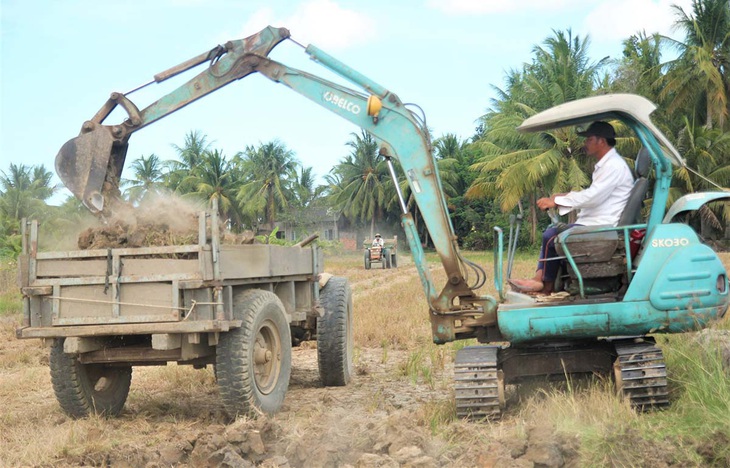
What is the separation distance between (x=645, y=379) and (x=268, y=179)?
57085 millimetres

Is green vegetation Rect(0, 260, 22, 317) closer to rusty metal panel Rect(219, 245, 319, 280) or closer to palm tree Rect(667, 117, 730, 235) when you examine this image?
rusty metal panel Rect(219, 245, 319, 280)

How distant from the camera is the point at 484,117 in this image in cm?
5641

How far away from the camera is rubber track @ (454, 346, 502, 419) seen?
20.5 ft

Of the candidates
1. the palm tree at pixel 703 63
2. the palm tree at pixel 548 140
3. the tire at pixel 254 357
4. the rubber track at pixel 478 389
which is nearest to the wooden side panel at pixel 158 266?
the tire at pixel 254 357

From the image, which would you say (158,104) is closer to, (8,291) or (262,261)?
(262,261)

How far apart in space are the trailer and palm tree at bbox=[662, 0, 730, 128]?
3333cm

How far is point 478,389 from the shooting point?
6285mm

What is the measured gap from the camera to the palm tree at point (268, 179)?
201 feet

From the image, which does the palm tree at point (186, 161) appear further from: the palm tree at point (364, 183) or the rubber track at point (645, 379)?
the rubber track at point (645, 379)

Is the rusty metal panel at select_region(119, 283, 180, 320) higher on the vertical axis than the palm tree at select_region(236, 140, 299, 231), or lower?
lower

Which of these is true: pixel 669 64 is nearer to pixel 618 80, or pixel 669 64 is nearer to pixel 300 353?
pixel 618 80

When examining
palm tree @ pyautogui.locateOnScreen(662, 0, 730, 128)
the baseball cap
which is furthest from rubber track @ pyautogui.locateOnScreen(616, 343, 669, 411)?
palm tree @ pyautogui.locateOnScreen(662, 0, 730, 128)

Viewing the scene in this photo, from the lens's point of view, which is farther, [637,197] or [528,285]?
[528,285]

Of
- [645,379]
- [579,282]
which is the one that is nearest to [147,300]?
[579,282]
